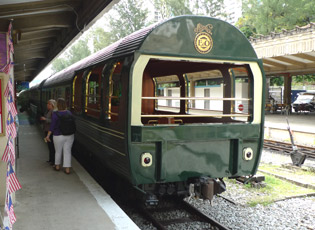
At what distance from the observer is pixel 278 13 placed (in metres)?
37.4

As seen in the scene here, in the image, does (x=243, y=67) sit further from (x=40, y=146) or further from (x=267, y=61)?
(x=267, y=61)

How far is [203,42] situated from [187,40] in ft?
0.93

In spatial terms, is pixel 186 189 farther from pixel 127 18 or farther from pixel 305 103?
pixel 127 18

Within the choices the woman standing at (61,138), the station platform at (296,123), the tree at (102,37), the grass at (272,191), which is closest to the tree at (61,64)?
the tree at (102,37)

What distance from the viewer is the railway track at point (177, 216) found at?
17.4ft

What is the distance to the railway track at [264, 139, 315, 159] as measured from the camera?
11270 mm

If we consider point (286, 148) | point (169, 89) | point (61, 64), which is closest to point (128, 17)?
point (61, 64)

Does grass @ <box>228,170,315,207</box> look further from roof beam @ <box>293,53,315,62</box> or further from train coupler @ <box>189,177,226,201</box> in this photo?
roof beam @ <box>293,53,315,62</box>

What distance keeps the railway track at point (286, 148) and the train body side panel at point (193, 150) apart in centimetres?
647

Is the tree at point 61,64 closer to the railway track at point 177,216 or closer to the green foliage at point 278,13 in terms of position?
the green foliage at point 278,13

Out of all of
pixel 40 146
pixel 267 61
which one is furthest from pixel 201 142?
pixel 267 61

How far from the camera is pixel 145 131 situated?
478cm

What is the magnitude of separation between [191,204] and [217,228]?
116cm

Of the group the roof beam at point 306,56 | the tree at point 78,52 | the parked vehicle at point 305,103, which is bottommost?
the parked vehicle at point 305,103
